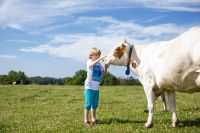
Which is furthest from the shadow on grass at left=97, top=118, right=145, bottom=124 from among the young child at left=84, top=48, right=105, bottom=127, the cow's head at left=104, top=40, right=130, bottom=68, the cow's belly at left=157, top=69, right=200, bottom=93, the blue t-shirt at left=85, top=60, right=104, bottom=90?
the cow's belly at left=157, top=69, right=200, bottom=93

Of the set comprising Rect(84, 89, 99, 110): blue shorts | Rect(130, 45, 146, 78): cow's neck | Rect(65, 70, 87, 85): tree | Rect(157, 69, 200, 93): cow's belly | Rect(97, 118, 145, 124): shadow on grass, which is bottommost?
Rect(97, 118, 145, 124): shadow on grass

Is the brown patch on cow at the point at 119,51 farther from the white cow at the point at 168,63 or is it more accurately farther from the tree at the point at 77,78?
the tree at the point at 77,78

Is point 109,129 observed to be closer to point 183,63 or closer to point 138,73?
point 138,73

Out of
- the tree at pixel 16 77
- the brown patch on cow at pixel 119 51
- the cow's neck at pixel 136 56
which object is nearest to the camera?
the cow's neck at pixel 136 56

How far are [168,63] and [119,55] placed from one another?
9.84 ft

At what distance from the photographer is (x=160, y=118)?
1516cm

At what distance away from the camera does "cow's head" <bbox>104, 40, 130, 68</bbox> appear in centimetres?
1412

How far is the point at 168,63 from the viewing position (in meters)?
11.6

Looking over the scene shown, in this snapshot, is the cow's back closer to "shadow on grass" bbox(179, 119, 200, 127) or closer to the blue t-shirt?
"shadow on grass" bbox(179, 119, 200, 127)

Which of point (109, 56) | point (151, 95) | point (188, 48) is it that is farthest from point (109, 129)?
point (188, 48)

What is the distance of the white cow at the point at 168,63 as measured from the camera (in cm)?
1089

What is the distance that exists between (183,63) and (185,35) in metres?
0.86

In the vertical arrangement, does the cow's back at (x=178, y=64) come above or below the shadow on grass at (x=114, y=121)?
above

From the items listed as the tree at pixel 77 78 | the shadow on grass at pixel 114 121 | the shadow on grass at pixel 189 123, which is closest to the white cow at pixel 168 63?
the shadow on grass at pixel 189 123
